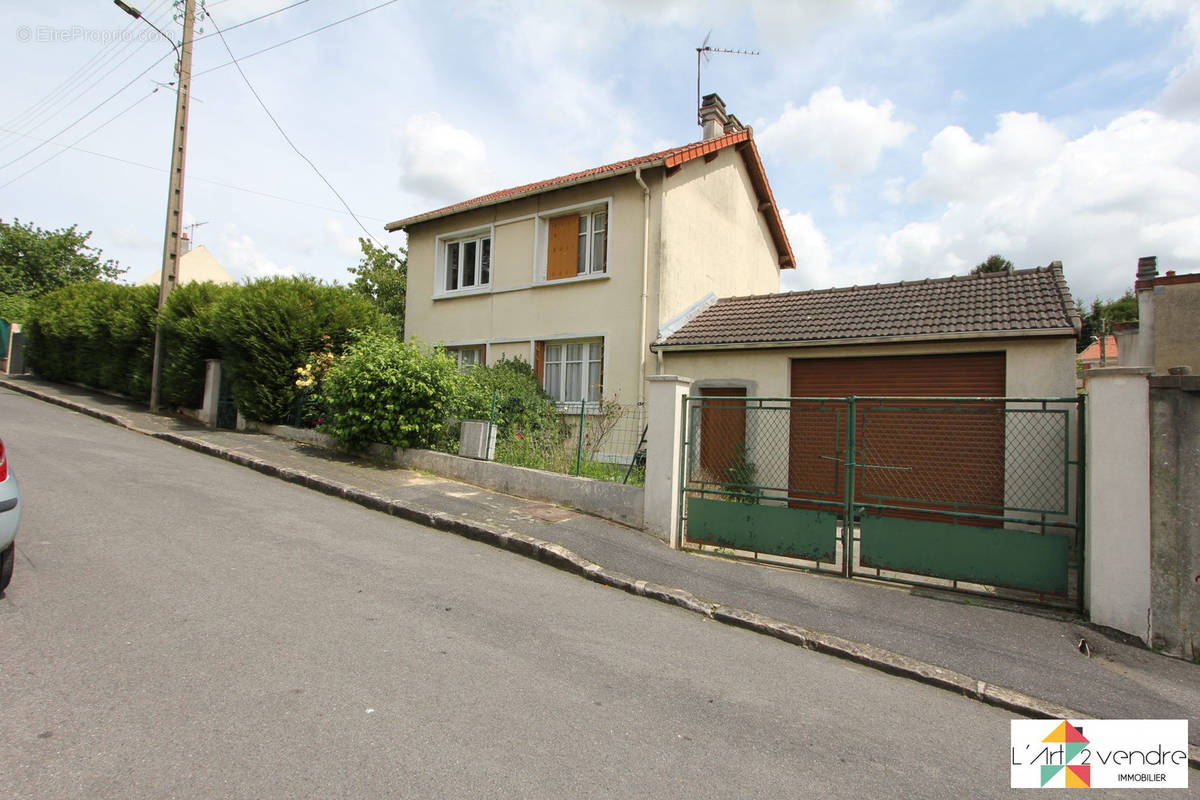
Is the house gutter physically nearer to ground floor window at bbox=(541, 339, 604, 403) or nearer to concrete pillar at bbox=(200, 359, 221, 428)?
ground floor window at bbox=(541, 339, 604, 403)

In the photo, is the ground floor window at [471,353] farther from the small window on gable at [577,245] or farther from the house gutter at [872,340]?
the house gutter at [872,340]

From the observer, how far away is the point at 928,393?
9797mm

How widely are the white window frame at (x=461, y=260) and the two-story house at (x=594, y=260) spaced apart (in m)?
0.03

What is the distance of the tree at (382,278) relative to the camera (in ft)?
95.5

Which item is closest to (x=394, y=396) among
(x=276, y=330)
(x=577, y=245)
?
(x=276, y=330)

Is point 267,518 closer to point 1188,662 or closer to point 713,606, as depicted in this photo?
point 713,606

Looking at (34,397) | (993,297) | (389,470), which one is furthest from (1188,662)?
(34,397)

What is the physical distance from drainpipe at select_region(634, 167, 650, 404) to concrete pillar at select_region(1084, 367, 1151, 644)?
24.3ft

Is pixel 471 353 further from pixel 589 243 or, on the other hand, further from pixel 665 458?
pixel 665 458

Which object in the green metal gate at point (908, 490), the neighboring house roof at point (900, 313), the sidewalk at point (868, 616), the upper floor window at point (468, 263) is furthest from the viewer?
the upper floor window at point (468, 263)

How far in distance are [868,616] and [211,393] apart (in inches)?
529

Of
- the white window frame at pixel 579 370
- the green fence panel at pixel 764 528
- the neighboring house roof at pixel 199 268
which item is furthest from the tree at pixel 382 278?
the green fence panel at pixel 764 528

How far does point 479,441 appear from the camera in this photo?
31.3 ft

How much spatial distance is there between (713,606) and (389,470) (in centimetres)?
622
